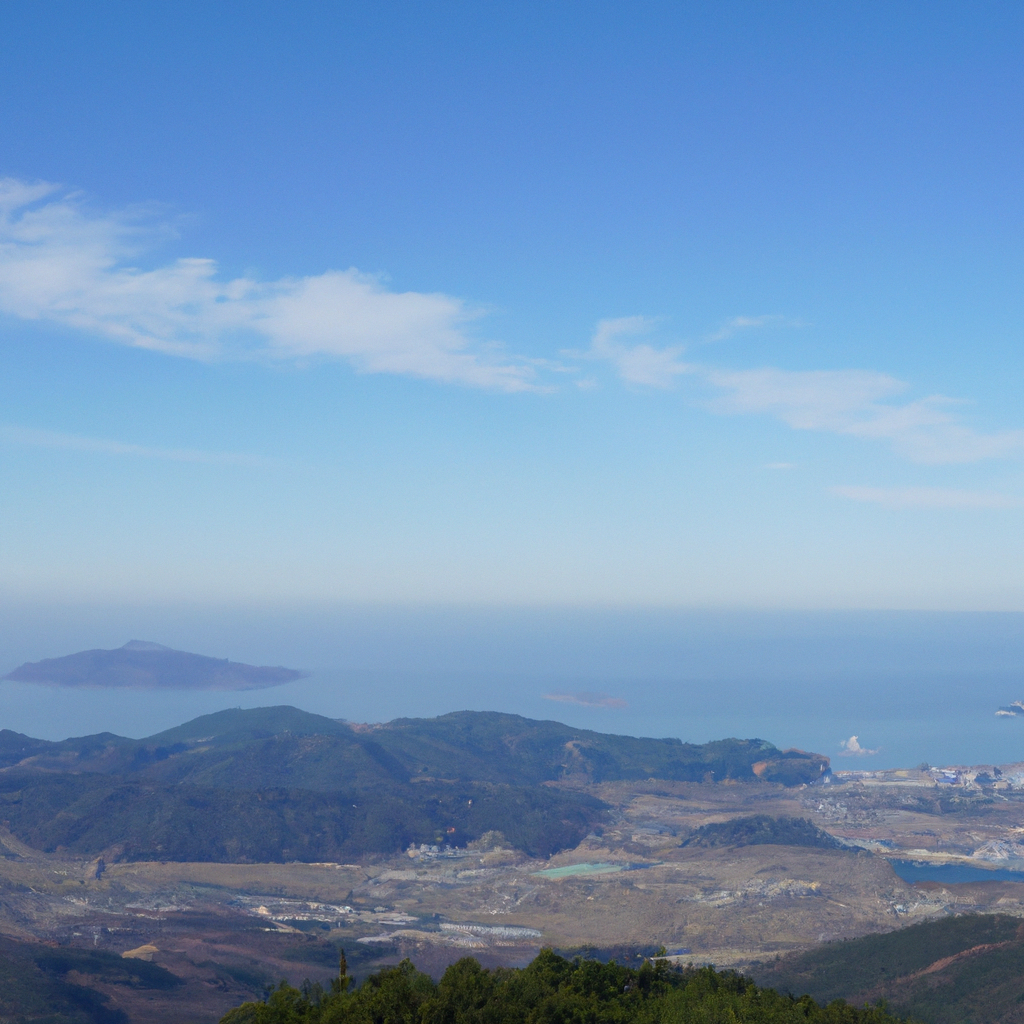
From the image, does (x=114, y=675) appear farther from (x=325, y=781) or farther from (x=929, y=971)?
(x=929, y=971)

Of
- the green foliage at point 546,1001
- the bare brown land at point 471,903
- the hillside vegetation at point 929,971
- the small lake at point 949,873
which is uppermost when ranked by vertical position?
the green foliage at point 546,1001

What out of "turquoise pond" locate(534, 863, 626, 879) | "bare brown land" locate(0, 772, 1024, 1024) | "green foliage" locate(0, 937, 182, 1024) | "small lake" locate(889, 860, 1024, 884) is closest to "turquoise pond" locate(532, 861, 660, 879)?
"turquoise pond" locate(534, 863, 626, 879)

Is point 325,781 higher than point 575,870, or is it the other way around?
point 325,781

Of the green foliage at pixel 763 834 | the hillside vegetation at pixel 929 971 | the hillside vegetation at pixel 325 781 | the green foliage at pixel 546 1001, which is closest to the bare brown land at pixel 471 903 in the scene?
the green foliage at pixel 763 834

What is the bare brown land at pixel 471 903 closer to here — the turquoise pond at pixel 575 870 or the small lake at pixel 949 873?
the turquoise pond at pixel 575 870

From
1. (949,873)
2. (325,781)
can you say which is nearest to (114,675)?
(325,781)

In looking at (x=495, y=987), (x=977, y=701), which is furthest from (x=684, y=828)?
(x=977, y=701)

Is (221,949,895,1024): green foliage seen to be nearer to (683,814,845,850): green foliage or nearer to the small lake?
the small lake
